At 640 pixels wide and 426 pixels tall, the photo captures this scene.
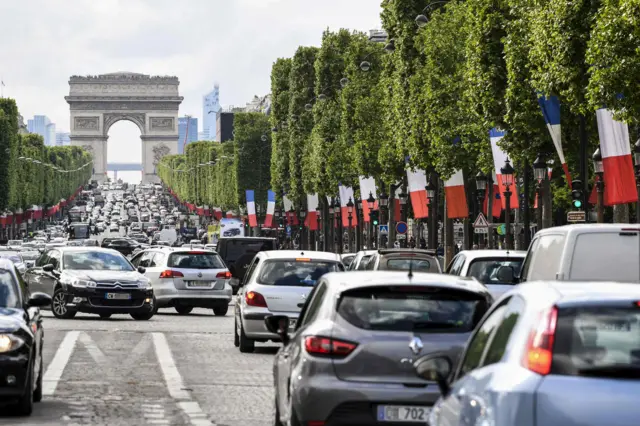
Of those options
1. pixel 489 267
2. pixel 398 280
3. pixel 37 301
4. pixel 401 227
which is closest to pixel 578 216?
pixel 489 267

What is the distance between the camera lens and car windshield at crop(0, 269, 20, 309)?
1482cm

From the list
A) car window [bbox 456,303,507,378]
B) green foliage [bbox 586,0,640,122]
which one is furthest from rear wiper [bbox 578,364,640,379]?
green foliage [bbox 586,0,640,122]

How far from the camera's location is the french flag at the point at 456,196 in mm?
50875

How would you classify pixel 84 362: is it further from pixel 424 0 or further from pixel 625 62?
pixel 424 0

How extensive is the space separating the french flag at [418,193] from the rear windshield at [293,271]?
105 ft

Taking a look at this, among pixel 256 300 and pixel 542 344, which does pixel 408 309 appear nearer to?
pixel 542 344

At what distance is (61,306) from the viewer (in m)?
31.7

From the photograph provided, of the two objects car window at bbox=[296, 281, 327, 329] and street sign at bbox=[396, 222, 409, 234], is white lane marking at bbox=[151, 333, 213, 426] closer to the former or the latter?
car window at bbox=[296, 281, 327, 329]

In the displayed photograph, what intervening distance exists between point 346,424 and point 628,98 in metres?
17.3

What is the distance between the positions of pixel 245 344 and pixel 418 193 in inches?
1323

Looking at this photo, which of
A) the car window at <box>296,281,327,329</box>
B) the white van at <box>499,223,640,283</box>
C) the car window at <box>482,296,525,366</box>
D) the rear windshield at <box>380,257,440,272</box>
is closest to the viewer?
the car window at <box>482,296,525,366</box>

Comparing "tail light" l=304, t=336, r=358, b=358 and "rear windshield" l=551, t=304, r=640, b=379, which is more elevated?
"rear windshield" l=551, t=304, r=640, b=379

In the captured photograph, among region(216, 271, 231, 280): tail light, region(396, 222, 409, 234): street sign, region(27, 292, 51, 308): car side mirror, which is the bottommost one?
region(216, 271, 231, 280): tail light

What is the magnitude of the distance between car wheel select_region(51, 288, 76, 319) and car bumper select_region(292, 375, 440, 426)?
21.6m
